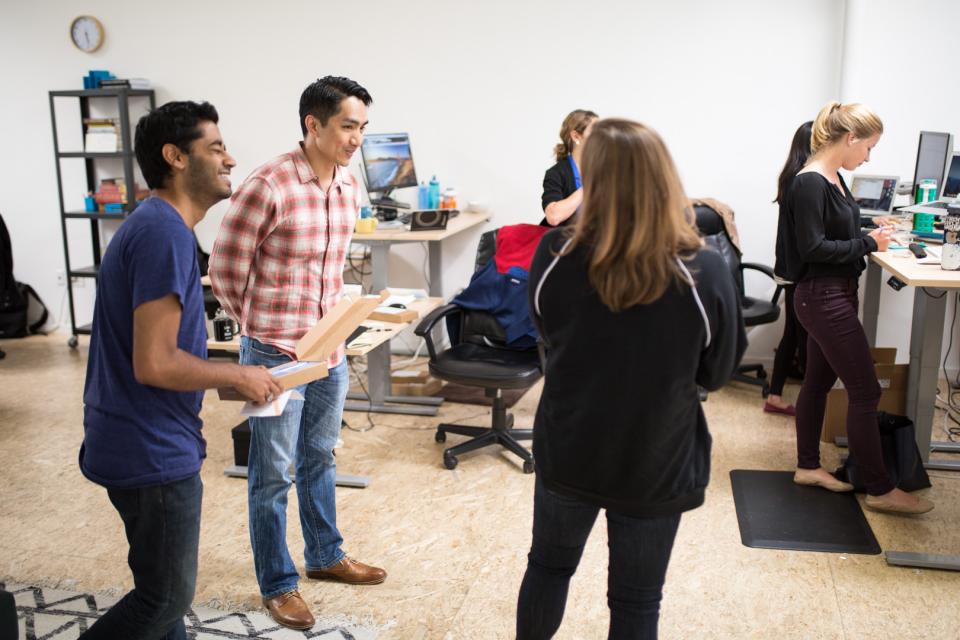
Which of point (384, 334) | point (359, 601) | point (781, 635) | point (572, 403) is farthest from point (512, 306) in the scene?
point (572, 403)

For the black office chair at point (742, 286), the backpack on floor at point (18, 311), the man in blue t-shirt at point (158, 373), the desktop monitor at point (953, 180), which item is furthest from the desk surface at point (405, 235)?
the backpack on floor at point (18, 311)

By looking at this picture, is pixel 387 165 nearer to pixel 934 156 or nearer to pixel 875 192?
pixel 875 192

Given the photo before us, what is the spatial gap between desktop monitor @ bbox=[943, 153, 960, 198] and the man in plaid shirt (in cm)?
312

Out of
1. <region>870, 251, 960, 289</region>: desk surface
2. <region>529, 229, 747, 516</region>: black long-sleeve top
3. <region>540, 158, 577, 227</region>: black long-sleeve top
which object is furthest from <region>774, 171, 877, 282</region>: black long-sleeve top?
<region>529, 229, 747, 516</region>: black long-sleeve top

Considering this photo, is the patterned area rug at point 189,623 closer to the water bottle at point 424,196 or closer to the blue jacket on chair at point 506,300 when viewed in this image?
the blue jacket on chair at point 506,300

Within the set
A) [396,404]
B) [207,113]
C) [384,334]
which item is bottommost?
[396,404]

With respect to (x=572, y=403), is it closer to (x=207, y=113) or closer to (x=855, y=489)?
(x=207, y=113)

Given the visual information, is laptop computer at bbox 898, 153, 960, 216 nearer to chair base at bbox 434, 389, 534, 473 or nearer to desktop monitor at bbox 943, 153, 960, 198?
desktop monitor at bbox 943, 153, 960, 198

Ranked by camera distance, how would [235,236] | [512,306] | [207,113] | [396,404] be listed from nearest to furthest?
[207,113] → [235,236] → [512,306] → [396,404]

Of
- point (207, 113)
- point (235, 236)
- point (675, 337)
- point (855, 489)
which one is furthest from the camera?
point (855, 489)

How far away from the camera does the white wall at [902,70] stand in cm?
469

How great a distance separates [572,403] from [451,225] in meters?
3.28

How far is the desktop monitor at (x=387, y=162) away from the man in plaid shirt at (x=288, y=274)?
2.38m

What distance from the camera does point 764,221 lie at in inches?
203
